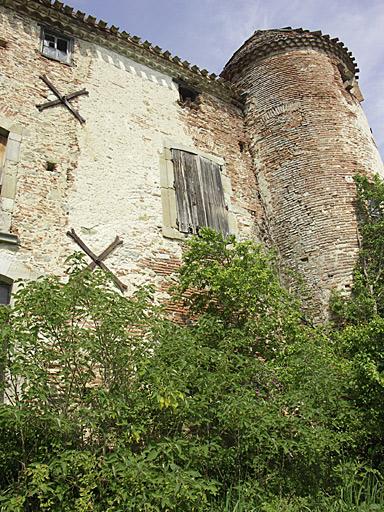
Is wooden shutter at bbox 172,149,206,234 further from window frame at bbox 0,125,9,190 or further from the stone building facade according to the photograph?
window frame at bbox 0,125,9,190

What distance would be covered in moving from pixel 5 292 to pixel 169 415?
2.90 m

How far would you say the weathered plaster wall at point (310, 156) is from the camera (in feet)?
30.6

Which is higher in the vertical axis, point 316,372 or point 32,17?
point 32,17

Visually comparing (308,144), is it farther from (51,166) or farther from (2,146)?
(2,146)

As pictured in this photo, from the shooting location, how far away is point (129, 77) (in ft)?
32.8

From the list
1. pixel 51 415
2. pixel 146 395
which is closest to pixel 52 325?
pixel 51 415

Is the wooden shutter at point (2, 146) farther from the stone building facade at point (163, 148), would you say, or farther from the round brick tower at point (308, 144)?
the round brick tower at point (308, 144)

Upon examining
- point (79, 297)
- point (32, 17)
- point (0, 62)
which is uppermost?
point (32, 17)

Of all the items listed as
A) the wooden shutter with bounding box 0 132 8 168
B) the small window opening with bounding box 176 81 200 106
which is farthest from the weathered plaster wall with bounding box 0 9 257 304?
the small window opening with bounding box 176 81 200 106

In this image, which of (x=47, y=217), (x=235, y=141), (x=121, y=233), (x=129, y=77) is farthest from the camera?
(x=235, y=141)

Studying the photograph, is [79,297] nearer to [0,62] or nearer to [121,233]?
[121,233]

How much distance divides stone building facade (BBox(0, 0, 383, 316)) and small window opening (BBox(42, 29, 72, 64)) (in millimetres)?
24

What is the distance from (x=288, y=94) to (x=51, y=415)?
9.23 m

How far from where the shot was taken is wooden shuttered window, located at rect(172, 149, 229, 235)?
29.0ft
